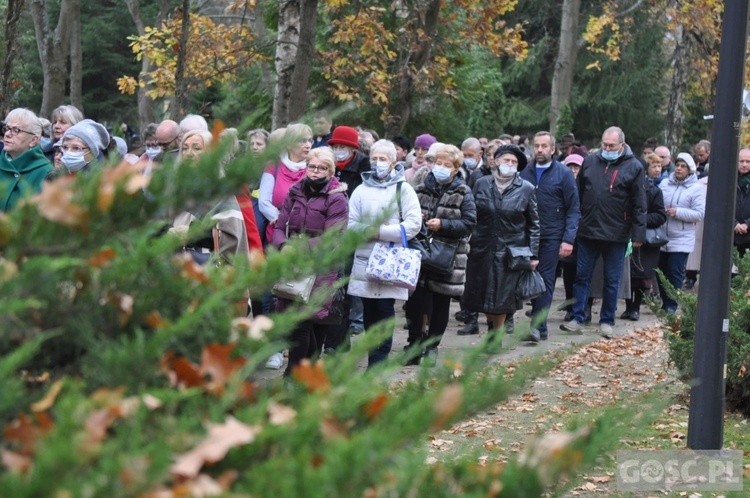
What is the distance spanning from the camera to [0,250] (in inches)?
82.7

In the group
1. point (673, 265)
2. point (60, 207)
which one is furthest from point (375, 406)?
point (673, 265)

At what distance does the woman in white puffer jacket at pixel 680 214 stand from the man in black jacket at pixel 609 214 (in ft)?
7.01

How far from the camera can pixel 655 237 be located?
43.8ft

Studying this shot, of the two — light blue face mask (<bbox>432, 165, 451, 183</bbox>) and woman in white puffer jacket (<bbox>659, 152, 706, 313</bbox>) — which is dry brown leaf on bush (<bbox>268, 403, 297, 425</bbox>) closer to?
light blue face mask (<bbox>432, 165, 451, 183</bbox>)

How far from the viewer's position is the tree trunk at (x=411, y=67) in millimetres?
18125

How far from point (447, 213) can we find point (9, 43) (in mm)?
4794

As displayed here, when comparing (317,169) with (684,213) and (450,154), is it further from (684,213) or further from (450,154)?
(684,213)

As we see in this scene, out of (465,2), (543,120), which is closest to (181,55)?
(465,2)

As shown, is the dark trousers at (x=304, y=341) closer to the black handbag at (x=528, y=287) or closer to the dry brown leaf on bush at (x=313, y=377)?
the black handbag at (x=528, y=287)

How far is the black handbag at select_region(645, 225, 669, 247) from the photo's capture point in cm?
1330

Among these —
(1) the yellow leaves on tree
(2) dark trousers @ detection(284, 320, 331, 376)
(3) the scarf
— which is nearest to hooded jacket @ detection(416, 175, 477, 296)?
(3) the scarf

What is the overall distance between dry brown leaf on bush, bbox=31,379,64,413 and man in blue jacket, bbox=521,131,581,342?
977cm

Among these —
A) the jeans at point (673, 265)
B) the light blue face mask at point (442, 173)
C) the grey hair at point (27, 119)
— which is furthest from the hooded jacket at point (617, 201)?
the grey hair at point (27, 119)

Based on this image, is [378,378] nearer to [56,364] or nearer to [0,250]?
[56,364]
